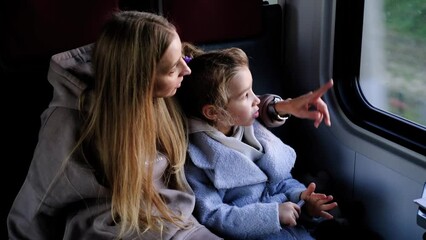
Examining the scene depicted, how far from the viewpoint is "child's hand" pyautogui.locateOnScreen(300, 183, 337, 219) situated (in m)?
1.56

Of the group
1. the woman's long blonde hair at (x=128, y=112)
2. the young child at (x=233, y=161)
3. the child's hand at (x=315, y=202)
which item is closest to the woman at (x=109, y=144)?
the woman's long blonde hair at (x=128, y=112)

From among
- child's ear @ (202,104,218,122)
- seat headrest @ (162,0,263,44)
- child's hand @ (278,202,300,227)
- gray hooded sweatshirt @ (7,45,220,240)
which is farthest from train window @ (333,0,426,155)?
gray hooded sweatshirt @ (7,45,220,240)

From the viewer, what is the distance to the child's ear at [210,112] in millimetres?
1523

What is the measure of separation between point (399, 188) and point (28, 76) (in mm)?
1297

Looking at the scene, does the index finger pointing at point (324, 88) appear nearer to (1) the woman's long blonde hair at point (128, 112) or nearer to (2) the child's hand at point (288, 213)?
(2) the child's hand at point (288, 213)

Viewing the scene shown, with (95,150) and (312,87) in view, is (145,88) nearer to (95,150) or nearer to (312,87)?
(95,150)

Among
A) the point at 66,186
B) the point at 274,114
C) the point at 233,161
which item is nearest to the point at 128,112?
the point at 66,186

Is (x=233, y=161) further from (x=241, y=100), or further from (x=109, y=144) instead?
(x=109, y=144)

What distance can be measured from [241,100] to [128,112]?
0.37m

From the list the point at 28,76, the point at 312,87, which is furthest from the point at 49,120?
the point at 312,87

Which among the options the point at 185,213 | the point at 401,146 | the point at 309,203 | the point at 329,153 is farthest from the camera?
the point at 329,153

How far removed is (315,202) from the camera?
1.57 meters

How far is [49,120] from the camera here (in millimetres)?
1396

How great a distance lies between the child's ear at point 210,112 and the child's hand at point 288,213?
34cm
